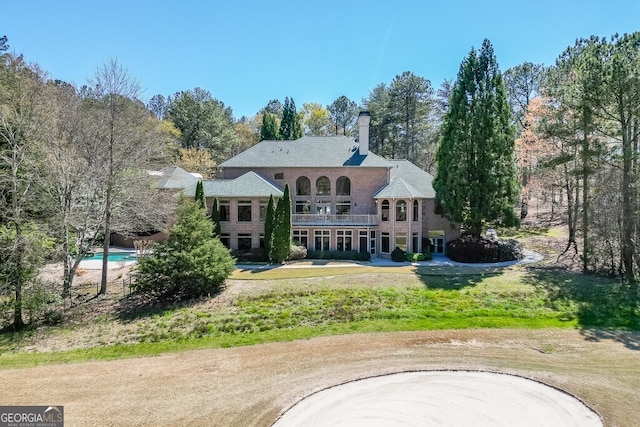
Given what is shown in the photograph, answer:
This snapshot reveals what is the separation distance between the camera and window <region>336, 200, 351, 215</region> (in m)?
30.1

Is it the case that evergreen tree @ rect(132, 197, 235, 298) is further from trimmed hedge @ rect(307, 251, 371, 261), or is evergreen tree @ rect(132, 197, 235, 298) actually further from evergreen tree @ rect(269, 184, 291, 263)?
trimmed hedge @ rect(307, 251, 371, 261)

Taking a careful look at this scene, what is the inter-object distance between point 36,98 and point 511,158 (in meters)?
28.7

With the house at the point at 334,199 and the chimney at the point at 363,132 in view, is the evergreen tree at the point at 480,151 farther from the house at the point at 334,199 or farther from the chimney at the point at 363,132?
the chimney at the point at 363,132

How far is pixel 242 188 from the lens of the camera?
90.8 ft

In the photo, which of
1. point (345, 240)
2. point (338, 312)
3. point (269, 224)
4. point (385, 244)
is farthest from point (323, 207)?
point (338, 312)

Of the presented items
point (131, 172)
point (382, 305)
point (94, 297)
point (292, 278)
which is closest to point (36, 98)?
point (131, 172)

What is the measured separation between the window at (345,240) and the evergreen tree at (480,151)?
7.48 metres

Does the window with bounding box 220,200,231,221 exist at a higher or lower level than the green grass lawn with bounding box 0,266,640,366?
higher

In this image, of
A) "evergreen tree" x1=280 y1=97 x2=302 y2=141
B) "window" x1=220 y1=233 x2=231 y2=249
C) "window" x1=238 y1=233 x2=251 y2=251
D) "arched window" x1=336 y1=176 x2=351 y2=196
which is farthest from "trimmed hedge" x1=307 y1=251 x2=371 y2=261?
"evergreen tree" x1=280 y1=97 x2=302 y2=141

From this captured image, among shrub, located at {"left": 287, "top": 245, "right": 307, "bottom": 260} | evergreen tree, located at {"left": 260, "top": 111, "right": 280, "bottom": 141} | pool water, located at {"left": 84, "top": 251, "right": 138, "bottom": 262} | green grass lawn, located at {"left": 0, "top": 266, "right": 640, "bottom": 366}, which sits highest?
evergreen tree, located at {"left": 260, "top": 111, "right": 280, "bottom": 141}

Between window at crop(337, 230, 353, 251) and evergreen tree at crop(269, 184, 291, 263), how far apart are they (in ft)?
15.3

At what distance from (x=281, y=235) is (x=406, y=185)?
1074 cm

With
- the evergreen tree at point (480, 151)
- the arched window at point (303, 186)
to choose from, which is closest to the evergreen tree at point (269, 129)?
the arched window at point (303, 186)

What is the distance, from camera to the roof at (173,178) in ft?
101
